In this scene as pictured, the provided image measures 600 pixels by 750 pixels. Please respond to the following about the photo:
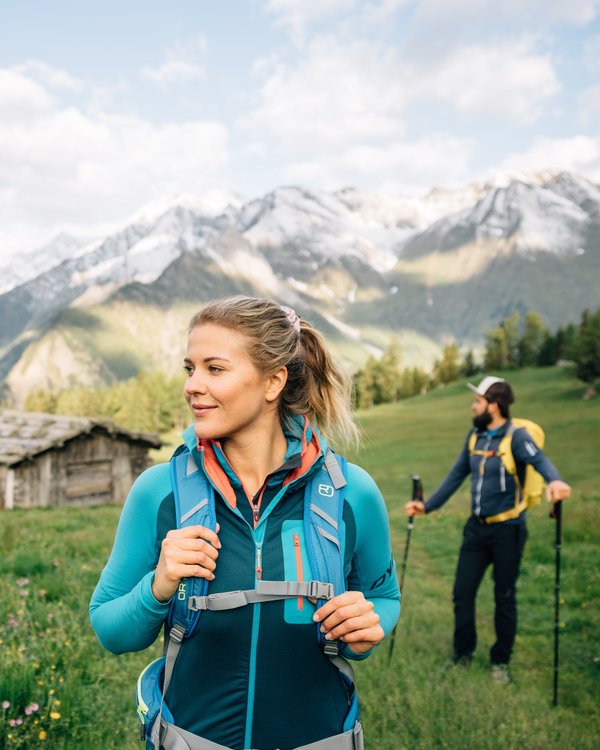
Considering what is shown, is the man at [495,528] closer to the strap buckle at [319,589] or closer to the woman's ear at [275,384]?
the woman's ear at [275,384]

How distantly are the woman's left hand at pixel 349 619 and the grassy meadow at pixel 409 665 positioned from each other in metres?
1.57

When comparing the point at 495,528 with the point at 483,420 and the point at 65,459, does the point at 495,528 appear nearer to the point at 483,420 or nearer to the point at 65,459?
the point at 483,420

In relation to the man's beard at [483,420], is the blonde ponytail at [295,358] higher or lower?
higher

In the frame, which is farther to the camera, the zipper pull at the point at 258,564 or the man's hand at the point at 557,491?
the man's hand at the point at 557,491

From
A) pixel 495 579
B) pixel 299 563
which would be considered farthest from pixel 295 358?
pixel 495 579

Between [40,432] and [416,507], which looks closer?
[416,507]

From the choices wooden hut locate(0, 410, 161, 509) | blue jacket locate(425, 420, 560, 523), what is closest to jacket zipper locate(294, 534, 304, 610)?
blue jacket locate(425, 420, 560, 523)

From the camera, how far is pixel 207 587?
243 cm

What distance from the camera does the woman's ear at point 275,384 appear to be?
2930 mm

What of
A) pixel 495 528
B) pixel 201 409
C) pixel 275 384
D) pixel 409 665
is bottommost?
pixel 409 665

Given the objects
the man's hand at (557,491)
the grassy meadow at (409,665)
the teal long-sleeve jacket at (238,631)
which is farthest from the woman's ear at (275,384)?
the man's hand at (557,491)

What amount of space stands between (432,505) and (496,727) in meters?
2.83

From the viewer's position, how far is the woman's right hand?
2285 mm

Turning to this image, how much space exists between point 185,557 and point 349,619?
0.69 metres
